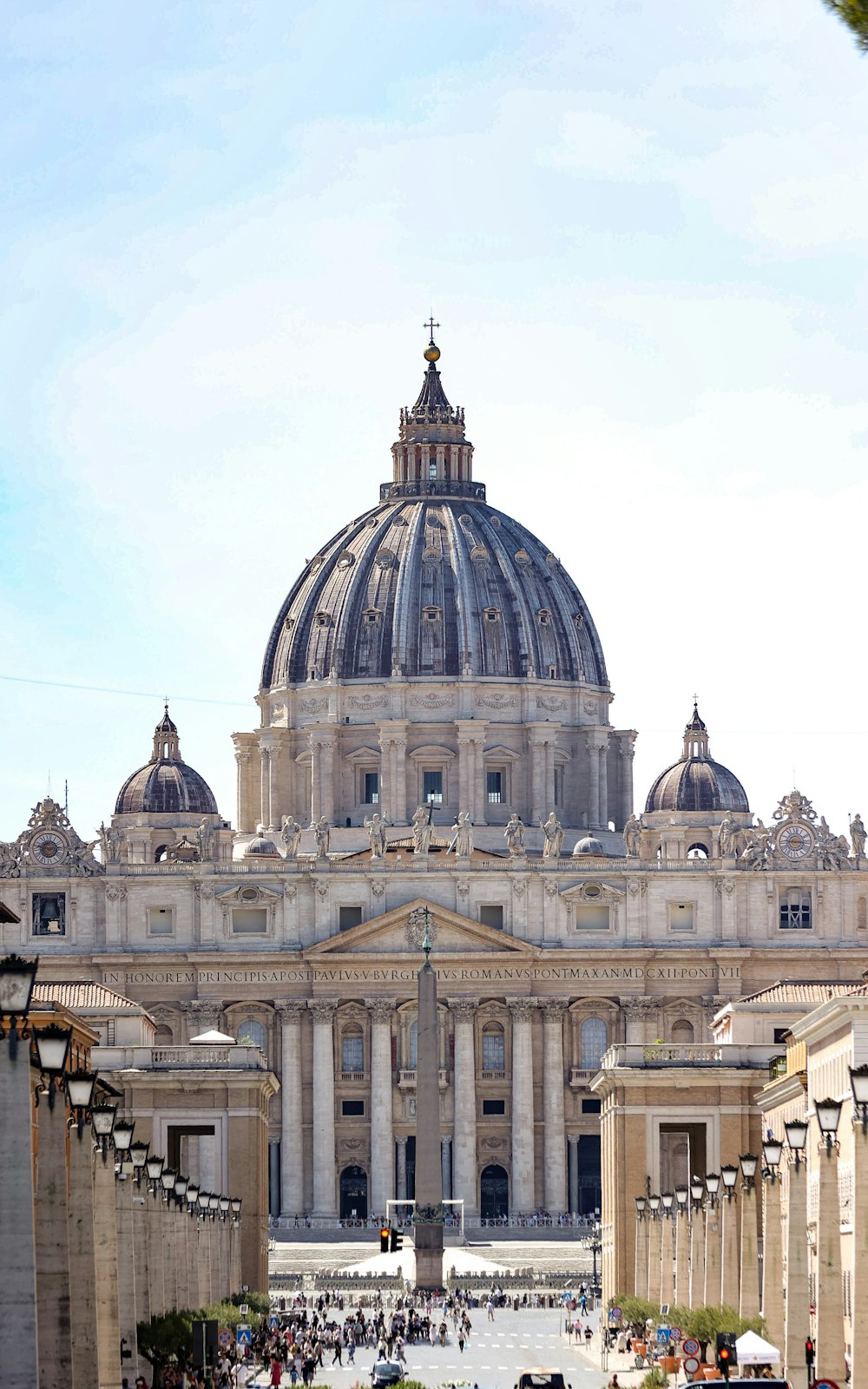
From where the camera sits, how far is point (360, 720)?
587 ft

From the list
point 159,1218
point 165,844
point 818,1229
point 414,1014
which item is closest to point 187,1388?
point 159,1218

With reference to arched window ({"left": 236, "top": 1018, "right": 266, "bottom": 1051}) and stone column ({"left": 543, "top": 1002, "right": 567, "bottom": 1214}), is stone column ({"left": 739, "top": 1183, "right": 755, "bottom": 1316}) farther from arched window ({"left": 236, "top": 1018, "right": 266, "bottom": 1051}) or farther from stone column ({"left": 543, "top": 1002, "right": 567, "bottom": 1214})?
arched window ({"left": 236, "top": 1018, "right": 266, "bottom": 1051})

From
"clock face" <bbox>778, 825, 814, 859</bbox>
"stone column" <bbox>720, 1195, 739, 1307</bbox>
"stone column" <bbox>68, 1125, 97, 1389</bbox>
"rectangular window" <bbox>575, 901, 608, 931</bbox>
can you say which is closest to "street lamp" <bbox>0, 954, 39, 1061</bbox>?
"stone column" <bbox>68, 1125, 97, 1389</bbox>

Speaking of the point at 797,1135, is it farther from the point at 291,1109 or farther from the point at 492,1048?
the point at 492,1048

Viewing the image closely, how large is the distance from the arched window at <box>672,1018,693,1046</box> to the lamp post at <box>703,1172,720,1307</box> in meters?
77.7

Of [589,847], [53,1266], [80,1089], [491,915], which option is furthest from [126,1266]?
[589,847]

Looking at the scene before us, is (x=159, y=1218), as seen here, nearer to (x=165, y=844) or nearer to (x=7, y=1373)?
(x=7, y=1373)

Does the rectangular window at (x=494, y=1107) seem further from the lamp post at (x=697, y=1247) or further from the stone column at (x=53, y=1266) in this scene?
the stone column at (x=53, y=1266)

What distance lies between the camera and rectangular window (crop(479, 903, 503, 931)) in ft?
513

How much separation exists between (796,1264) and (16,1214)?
1008 inches

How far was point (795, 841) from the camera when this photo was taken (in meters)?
157

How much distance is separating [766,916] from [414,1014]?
57.2ft

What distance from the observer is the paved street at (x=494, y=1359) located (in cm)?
7662

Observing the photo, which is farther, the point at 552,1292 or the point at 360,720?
the point at 360,720
